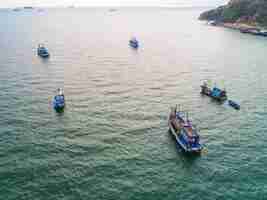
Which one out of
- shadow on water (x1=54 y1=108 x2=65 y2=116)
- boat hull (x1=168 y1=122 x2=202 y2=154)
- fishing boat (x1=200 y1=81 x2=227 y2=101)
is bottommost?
boat hull (x1=168 y1=122 x2=202 y2=154)

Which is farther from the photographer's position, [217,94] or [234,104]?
[217,94]

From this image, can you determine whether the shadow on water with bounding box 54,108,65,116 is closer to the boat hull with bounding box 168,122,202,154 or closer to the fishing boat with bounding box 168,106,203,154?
the fishing boat with bounding box 168,106,203,154

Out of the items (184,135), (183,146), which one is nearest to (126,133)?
(184,135)

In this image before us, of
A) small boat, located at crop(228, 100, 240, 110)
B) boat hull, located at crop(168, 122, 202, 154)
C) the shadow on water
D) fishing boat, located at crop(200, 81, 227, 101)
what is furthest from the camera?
fishing boat, located at crop(200, 81, 227, 101)

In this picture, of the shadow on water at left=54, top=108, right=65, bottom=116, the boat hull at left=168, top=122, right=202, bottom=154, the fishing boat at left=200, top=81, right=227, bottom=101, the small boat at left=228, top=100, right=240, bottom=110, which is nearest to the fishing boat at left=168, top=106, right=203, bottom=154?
the boat hull at left=168, top=122, right=202, bottom=154

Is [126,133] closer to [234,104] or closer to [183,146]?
[183,146]

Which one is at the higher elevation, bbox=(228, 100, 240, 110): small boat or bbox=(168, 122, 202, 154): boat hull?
bbox=(228, 100, 240, 110): small boat

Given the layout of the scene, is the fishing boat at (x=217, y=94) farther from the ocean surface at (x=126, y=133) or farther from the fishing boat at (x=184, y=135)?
the fishing boat at (x=184, y=135)
